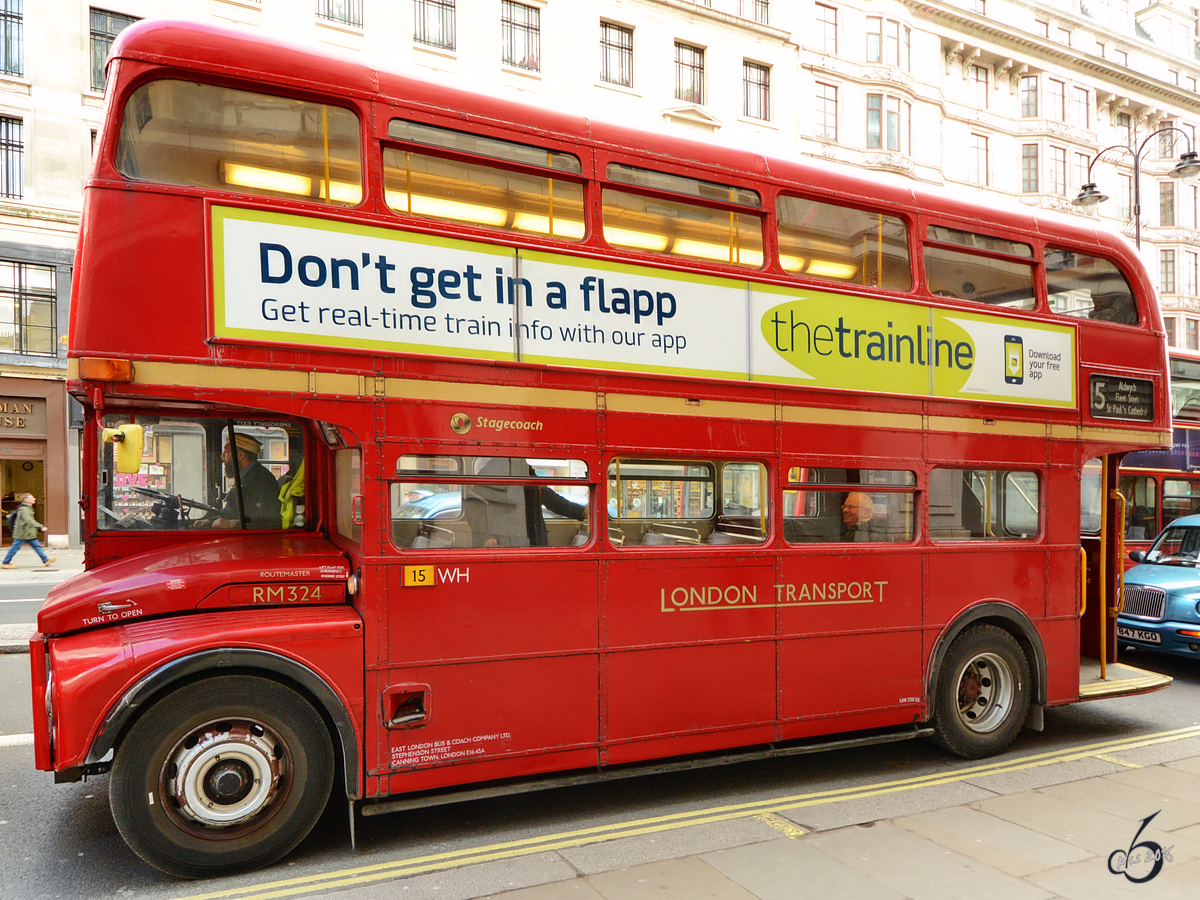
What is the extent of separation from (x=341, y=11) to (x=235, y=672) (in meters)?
22.2

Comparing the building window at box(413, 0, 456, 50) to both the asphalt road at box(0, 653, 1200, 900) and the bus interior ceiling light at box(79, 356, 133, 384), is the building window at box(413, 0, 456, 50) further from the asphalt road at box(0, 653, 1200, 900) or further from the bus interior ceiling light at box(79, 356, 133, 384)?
the bus interior ceiling light at box(79, 356, 133, 384)

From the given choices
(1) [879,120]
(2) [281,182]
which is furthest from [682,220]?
(1) [879,120]

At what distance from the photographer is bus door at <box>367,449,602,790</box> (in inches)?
178

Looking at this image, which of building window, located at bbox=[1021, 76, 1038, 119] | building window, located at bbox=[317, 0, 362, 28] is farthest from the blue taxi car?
building window, located at bbox=[1021, 76, 1038, 119]

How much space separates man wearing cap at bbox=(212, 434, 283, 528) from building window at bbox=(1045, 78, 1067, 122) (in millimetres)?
39684

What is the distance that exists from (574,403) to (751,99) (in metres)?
25.6

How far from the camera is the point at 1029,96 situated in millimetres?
35250

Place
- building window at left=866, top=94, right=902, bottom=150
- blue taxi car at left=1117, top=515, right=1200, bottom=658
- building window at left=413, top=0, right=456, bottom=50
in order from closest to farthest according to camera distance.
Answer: blue taxi car at left=1117, top=515, right=1200, bottom=658, building window at left=413, top=0, right=456, bottom=50, building window at left=866, top=94, right=902, bottom=150

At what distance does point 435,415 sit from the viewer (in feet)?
15.1

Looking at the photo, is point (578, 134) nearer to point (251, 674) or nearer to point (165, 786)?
point (251, 674)

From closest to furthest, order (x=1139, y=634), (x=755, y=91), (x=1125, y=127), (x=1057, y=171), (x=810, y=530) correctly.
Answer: (x=810, y=530) → (x=1139, y=634) → (x=755, y=91) → (x=1057, y=171) → (x=1125, y=127)

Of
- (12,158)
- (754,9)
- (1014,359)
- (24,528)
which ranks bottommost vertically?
(24,528)

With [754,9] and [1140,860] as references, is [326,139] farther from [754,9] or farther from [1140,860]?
[754,9]

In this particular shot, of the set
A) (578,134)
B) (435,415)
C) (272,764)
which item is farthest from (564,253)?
(272,764)
